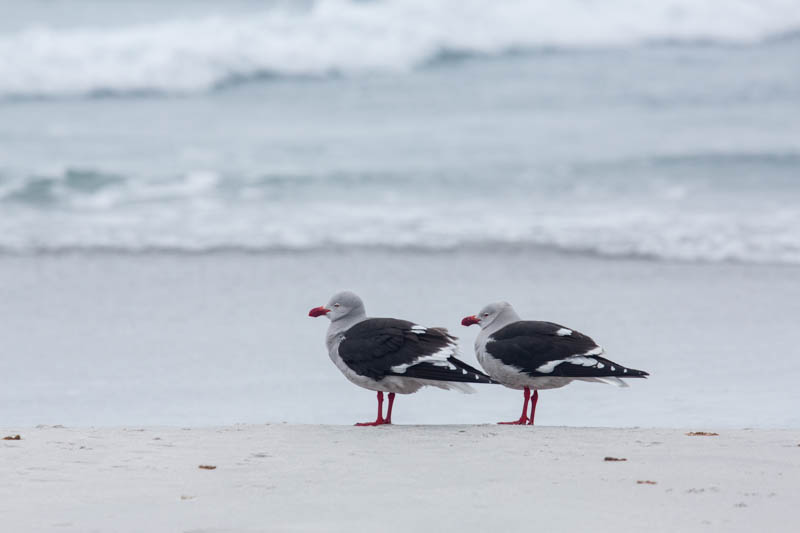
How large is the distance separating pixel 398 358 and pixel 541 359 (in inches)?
28.4

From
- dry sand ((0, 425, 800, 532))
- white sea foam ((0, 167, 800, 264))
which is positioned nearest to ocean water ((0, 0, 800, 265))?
white sea foam ((0, 167, 800, 264))

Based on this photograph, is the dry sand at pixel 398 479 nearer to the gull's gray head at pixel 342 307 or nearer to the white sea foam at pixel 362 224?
the gull's gray head at pixel 342 307

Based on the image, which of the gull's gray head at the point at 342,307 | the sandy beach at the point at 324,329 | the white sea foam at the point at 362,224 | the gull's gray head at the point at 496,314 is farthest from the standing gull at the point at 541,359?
the white sea foam at the point at 362,224

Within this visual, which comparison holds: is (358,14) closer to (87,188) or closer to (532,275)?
(87,188)

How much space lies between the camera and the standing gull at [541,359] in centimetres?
566

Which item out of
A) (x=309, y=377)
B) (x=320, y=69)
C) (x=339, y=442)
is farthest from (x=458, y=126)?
(x=339, y=442)

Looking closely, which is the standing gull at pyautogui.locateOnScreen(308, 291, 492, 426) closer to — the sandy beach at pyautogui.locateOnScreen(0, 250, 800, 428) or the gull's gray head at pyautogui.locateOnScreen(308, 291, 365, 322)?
the gull's gray head at pyautogui.locateOnScreen(308, 291, 365, 322)

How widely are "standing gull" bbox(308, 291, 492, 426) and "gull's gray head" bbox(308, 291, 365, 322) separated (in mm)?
129

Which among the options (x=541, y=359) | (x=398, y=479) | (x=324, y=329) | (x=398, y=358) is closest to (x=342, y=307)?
(x=398, y=358)

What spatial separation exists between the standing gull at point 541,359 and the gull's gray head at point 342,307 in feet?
2.26

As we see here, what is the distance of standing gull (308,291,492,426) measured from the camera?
219 inches

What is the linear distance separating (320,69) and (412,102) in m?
2.56

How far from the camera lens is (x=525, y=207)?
13391mm

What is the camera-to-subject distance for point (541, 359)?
5738 mm
